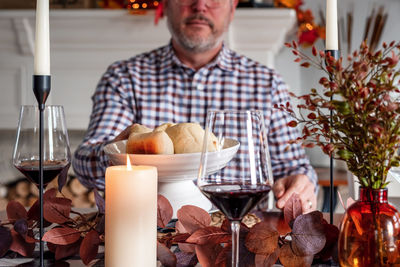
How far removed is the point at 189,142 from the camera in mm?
964

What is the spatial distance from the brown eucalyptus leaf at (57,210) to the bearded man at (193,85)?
1029mm

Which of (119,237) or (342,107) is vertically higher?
(342,107)

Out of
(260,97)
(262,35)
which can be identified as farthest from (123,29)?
(260,97)

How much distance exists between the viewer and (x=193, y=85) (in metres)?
1.94

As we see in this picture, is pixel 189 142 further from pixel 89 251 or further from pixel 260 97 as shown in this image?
pixel 260 97

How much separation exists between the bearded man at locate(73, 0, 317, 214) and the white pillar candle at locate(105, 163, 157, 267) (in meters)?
1.19

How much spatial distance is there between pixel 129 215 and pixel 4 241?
0.80 feet

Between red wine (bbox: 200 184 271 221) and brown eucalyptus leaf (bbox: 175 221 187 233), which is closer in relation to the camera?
red wine (bbox: 200 184 271 221)

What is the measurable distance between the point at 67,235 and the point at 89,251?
0.18 feet

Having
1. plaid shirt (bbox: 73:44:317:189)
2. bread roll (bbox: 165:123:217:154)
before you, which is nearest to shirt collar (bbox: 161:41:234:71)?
plaid shirt (bbox: 73:44:317:189)

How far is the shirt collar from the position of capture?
196 centimetres

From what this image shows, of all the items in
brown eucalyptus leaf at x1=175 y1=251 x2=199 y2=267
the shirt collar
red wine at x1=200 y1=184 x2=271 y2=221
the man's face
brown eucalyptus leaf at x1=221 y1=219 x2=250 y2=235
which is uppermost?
the man's face

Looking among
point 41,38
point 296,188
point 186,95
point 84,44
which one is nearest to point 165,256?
point 41,38

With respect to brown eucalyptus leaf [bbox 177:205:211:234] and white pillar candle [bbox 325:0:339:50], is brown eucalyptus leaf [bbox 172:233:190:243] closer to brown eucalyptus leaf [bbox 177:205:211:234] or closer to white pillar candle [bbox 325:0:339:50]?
brown eucalyptus leaf [bbox 177:205:211:234]
